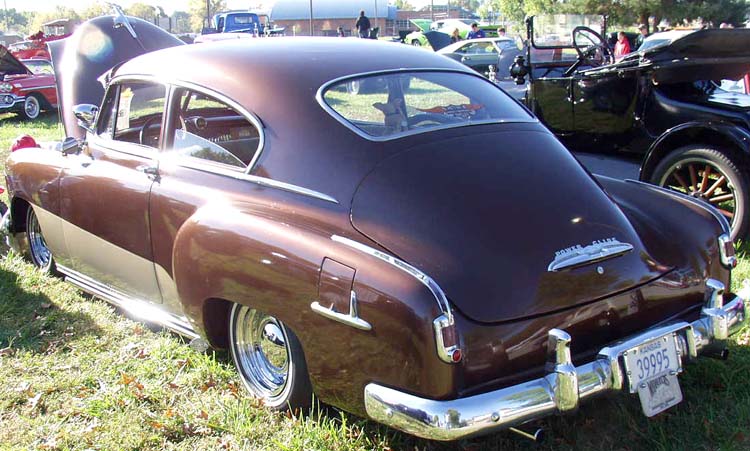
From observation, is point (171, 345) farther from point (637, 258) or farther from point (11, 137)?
point (11, 137)

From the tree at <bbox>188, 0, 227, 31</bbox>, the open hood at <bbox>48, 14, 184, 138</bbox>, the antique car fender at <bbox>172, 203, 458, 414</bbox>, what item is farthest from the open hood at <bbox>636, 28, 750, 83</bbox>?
the tree at <bbox>188, 0, 227, 31</bbox>

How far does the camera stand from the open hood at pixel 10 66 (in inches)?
539

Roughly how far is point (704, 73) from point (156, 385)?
15.4ft

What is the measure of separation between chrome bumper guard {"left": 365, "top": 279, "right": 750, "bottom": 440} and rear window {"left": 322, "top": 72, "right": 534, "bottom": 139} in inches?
45.9

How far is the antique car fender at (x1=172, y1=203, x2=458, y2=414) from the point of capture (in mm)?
2299

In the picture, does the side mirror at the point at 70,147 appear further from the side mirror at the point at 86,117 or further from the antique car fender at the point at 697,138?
the antique car fender at the point at 697,138

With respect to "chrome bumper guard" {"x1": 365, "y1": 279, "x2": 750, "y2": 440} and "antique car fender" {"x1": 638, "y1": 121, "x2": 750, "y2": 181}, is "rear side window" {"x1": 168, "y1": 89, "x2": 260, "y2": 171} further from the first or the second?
"antique car fender" {"x1": 638, "y1": 121, "x2": 750, "y2": 181}

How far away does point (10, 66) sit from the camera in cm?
1409

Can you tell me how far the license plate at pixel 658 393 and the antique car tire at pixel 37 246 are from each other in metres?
3.89

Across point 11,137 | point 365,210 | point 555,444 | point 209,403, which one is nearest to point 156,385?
point 209,403

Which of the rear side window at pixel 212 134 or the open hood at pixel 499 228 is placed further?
the rear side window at pixel 212 134

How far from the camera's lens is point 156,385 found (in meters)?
3.40

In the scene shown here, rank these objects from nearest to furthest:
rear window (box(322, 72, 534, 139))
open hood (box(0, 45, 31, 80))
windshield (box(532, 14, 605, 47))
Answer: rear window (box(322, 72, 534, 139)) < windshield (box(532, 14, 605, 47)) < open hood (box(0, 45, 31, 80))

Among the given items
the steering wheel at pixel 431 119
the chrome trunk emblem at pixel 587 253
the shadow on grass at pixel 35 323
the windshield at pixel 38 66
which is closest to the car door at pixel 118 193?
the shadow on grass at pixel 35 323
